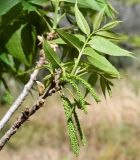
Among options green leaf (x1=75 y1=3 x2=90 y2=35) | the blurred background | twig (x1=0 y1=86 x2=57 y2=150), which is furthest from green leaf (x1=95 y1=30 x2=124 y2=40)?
the blurred background

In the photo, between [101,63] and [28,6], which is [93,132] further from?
[101,63]

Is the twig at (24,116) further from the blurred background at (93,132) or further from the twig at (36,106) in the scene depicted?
the blurred background at (93,132)

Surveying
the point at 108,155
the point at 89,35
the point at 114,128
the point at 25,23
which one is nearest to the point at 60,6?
the point at 25,23

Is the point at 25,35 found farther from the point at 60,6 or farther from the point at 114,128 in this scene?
the point at 114,128

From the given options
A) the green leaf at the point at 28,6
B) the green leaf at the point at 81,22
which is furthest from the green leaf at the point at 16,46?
the green leaf at the point at 81,22

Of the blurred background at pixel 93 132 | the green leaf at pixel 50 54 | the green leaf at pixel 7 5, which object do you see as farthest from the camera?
the blurred background at pixel 93 132

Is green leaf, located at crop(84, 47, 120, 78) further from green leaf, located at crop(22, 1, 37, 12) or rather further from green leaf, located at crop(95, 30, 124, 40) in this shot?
green leaf, located at crop(22, 1, 37, 12)
